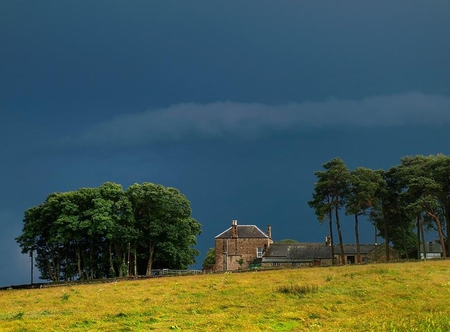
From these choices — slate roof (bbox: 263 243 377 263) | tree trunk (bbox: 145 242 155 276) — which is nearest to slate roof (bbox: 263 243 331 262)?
slate roof (bbox: 263 243 377 263)

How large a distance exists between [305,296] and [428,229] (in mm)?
45531

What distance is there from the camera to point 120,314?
931 inches

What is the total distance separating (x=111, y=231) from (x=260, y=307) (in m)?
43.1

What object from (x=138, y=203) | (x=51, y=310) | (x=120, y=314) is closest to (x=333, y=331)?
(x=120, y=314)

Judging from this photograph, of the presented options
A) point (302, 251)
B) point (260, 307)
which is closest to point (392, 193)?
point (302, 251)

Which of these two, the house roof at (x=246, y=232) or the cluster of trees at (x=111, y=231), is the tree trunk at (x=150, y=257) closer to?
the cluster of trees at (x=111, y=231)

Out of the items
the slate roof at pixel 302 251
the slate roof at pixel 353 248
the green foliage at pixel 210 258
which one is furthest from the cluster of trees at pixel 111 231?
the green foliage at pixel 210 258

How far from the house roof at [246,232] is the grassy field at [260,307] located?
52130mm

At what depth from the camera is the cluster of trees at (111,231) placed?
64438 mm

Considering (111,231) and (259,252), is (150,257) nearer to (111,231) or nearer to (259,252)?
(111,231)

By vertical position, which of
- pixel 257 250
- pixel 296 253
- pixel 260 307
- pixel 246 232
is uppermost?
pixel 246 232

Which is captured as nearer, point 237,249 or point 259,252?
point 237,249

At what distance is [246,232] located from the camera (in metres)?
88.4

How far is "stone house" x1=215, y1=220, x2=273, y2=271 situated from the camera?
8650cm
